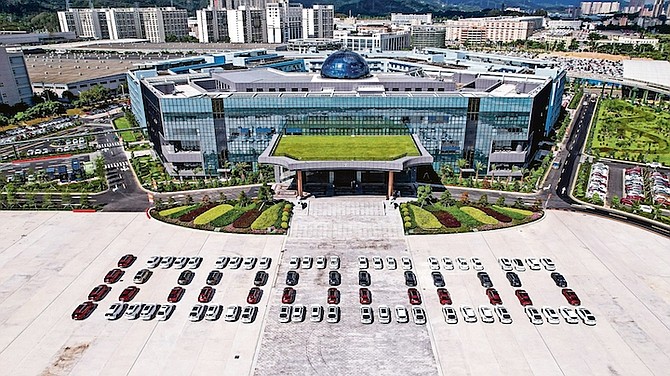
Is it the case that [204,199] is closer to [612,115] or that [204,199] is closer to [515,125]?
[515,125]

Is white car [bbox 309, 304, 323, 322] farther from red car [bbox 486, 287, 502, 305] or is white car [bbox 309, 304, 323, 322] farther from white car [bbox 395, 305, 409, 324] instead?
red car [bbox 486, 287, 502, 305]

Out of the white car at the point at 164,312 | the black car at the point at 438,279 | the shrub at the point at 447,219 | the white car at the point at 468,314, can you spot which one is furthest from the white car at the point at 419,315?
→ the white car at the point at 164,312

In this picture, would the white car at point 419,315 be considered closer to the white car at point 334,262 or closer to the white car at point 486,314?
the white car at point 486,314

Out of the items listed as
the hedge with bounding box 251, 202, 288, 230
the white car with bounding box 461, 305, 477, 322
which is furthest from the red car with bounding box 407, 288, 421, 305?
the hedge with bounding box 251, 202, 288, 230

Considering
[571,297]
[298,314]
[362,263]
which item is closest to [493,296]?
[571,297]

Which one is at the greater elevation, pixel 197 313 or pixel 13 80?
pixel 13 80

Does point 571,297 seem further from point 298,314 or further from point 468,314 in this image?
point 298,314
